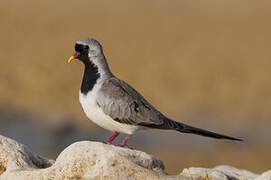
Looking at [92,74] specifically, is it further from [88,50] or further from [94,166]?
[94,166]

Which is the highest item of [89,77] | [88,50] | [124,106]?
[88,50]

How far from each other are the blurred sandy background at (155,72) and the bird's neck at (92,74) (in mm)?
8124

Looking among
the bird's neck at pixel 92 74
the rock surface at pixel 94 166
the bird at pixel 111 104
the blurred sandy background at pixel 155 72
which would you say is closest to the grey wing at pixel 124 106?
the bird at pixel 111 104

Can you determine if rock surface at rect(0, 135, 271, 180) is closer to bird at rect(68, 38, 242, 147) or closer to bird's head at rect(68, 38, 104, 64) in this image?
bird at rect(68, 38, 242, 147)

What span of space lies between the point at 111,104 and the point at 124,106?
0.19 metres

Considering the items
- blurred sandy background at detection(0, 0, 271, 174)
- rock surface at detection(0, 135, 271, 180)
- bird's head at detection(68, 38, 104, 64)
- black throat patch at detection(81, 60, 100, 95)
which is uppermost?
bird's head at detection(68, 38, 104, 64)

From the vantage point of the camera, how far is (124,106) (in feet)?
27.3

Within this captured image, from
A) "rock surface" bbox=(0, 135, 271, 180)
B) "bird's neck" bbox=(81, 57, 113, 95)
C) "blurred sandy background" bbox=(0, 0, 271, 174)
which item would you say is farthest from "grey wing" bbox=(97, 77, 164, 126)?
"blurred sandy background" bbox=(0, 0, 271, 174)

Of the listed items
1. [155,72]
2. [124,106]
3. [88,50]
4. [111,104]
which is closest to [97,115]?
[111,104]

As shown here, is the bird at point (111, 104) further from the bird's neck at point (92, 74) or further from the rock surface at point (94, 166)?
the rock surface at point (94, 166)

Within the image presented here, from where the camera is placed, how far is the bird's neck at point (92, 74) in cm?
840

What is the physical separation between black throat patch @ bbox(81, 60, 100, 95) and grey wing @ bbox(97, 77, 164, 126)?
13 cm

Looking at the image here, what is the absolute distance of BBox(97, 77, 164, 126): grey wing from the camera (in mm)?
8172

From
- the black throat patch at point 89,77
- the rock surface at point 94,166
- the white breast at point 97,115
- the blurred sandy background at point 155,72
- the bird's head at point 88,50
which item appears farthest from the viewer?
the blurred sandy background at point 155,72
